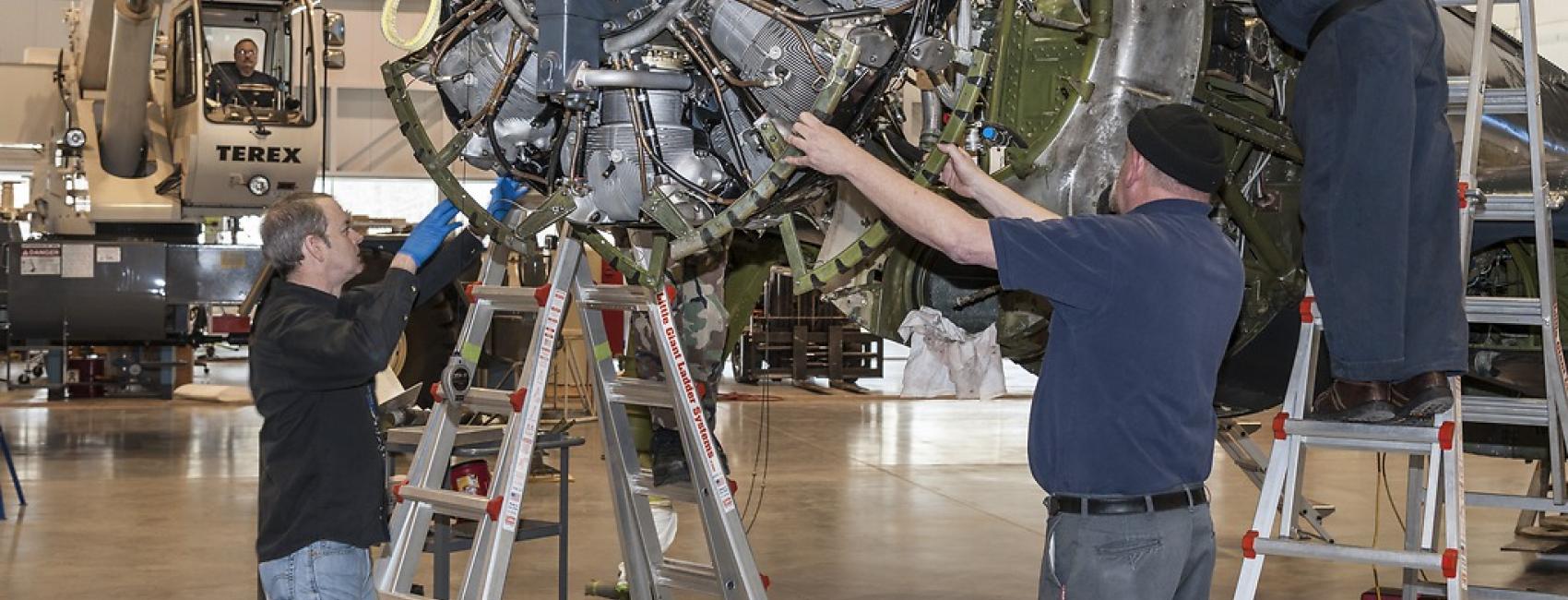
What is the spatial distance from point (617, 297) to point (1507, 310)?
8.22 feet

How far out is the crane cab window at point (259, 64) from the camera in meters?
13.4

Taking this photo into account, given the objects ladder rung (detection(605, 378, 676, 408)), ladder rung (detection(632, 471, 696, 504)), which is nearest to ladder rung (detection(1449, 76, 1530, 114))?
ladder rung (detection(605, 378, 676, 408))

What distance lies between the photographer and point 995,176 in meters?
3.88

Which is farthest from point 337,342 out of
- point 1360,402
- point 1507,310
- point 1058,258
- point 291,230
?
point 1507,310

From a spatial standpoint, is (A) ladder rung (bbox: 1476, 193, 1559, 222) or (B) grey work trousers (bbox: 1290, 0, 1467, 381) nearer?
(B) grey work trousers (bbox: 1290, 0, 1467, 381)

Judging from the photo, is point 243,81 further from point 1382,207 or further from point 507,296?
point 1382,207

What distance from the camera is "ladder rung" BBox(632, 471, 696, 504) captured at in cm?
486

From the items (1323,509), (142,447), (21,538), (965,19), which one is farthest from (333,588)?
(142,447)

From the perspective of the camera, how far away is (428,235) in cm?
423

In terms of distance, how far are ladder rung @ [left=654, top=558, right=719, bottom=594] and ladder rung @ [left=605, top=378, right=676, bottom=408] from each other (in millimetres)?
559

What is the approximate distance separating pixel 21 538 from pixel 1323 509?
7043mm

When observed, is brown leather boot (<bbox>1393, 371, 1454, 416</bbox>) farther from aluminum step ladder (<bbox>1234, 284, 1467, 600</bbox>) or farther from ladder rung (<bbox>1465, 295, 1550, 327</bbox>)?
ladder rung (<bbox>1465, 295, 1550, 327</bbox>)

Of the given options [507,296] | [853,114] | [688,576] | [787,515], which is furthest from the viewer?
[787,515]

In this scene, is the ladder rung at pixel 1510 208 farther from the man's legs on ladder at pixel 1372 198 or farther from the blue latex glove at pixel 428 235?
the blue latex glove at pixel 428 235
